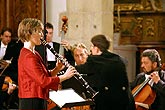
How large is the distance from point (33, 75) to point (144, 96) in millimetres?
1368

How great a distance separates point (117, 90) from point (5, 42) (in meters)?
4.03

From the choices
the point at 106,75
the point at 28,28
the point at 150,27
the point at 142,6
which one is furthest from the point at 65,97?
the point at 142,6

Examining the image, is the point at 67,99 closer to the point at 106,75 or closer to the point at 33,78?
the point at 106,75

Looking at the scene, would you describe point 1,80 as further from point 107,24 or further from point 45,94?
point 45,94

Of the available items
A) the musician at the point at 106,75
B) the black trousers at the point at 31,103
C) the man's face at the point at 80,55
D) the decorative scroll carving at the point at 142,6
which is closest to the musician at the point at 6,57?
the man's face at the point at 80,55

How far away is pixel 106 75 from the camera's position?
14.7ft

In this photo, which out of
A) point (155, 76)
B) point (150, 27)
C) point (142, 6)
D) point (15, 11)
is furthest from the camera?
point (142, 6)

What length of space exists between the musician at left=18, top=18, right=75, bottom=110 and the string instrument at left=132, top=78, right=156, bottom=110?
1.10 metres

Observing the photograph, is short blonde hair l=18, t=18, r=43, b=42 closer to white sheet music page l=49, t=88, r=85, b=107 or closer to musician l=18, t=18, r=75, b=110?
musician l=18, t=18, r=75, b=110

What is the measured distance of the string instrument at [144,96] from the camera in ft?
16.0

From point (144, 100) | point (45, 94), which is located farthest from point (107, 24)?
point (45, 94)

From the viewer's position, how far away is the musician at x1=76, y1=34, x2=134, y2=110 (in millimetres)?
4465

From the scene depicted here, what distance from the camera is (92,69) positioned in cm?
447

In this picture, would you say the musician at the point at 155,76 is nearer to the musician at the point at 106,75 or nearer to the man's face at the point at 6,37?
the musician at the point at 106,75
